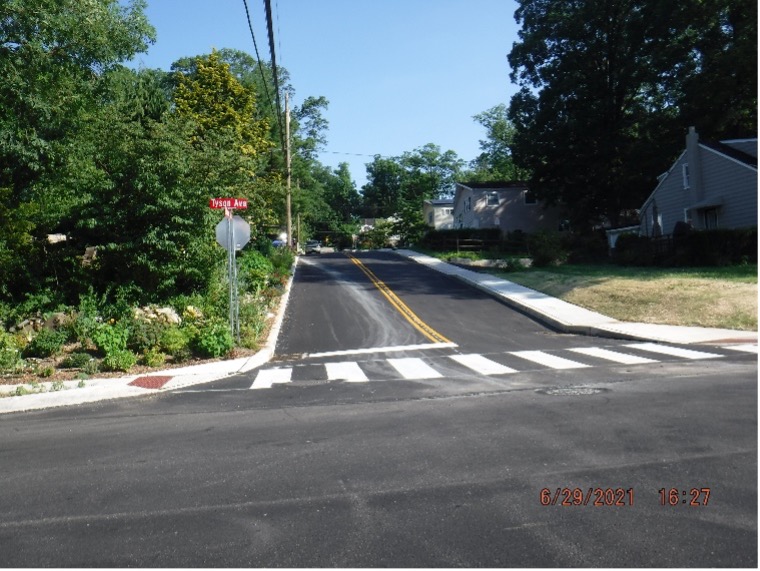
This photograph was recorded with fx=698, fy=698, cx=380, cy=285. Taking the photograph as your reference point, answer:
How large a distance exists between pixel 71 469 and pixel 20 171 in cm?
2295

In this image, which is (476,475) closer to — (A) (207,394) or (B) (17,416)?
(A) (207,394)

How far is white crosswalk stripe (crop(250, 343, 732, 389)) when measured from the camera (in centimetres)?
1288

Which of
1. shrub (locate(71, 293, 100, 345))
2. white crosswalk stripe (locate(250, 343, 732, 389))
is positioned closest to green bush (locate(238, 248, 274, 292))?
shrub (locate(71, 293, 100, 345))

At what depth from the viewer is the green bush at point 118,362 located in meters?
13.9

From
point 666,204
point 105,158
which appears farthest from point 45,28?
point 666,204

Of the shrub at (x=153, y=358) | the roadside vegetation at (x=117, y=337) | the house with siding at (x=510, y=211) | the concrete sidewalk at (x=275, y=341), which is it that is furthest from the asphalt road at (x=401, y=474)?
the house with siding at (x=510, y=211)

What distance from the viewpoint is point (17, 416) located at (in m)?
10.4

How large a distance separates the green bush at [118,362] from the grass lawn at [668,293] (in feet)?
44.6

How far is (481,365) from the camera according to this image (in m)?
13.8

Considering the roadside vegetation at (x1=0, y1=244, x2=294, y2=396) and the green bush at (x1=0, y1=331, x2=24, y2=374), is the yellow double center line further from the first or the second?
the green bush at (x1=0, y1=331, x2=24, y2=374)

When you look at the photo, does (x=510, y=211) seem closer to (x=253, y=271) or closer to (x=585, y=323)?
(x=253, y=271)

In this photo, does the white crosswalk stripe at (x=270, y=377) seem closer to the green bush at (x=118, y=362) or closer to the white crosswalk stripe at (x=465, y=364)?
the white crosswalk stripe at (x=465, y=364)

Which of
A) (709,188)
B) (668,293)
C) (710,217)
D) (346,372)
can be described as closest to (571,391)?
→ (346,372)

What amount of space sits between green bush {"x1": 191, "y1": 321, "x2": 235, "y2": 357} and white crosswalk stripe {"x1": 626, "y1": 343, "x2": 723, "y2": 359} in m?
9.20
